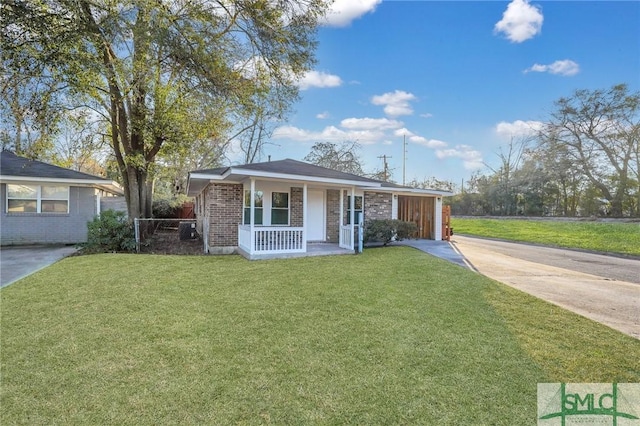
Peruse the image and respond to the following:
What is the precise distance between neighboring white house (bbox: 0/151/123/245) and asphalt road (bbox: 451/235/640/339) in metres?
14.6

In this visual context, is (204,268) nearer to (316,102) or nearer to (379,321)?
(379,321)

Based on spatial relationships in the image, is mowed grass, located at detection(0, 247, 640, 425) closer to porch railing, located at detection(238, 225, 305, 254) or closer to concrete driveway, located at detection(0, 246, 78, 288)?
concrete driveway, located at detection(0, 246, 78, 288)

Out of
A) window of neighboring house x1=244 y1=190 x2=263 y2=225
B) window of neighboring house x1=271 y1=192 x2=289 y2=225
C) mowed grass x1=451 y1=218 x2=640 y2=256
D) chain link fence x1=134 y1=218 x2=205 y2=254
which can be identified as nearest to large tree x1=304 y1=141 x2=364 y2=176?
mowed grass x1=451 y1=218 x2=640 y2=256

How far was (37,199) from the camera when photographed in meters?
12.1

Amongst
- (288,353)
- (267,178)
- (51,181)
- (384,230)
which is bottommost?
(288,353)

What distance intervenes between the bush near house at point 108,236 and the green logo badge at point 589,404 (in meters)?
11.3

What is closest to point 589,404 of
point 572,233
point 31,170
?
point 31,170

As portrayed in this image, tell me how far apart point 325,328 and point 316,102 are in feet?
56.0

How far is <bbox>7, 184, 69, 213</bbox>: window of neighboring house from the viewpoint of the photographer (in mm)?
11914

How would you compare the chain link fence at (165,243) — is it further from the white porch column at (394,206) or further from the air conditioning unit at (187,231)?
the white porch column at (394,206)

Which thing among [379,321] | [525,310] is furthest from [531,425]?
[525,310]

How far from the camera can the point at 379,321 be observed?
→ 4316 millimetres

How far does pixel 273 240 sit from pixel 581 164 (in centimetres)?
2742

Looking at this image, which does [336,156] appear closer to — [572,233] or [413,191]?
[413,191]
